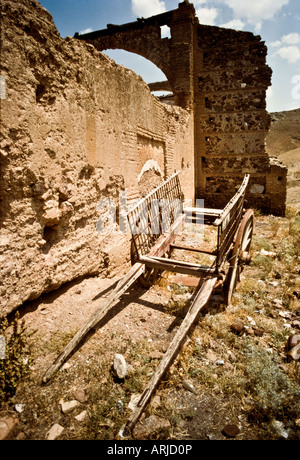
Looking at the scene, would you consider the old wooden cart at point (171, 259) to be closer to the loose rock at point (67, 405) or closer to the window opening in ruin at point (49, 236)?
the loose rock at point (67, 405)

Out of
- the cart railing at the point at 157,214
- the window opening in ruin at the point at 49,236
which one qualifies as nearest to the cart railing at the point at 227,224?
the cart railing at the point at 157,214

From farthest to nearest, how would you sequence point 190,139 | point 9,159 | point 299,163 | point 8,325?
point 299,163
point 190,139
point 8,325
point 9,159

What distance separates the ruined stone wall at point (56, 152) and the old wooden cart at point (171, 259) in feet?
1.59

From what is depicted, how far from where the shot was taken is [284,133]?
27.6 meters

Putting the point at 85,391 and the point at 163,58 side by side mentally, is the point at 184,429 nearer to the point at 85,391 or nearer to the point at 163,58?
the point at 85,391

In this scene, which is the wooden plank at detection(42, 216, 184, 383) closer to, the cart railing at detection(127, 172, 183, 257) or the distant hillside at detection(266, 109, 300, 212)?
the cart railing at detection(127, 172, 183, 257)

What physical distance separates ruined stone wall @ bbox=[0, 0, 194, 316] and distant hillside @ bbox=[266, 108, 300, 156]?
24.9m

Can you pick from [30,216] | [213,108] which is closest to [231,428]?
[30,216]

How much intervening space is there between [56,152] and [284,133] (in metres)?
30.7

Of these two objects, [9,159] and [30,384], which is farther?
[9,159]

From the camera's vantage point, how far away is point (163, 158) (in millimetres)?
5566

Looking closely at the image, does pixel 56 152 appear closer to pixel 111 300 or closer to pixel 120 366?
pixel 111 300
